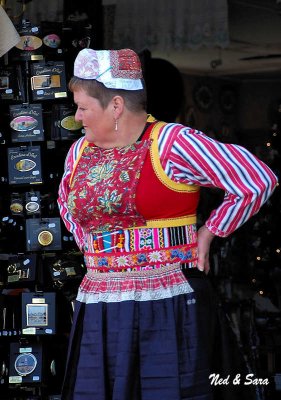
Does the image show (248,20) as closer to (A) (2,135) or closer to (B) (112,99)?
(A) (2,135)

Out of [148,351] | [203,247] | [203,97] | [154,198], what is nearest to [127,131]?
[154,198]

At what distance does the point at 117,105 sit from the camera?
10.4 feet

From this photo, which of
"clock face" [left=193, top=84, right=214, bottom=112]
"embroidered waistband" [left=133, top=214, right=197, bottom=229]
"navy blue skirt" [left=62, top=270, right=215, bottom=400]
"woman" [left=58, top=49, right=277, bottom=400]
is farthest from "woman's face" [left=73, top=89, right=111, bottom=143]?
"clock face" [left=193, top=84, right=214, bottom=112]

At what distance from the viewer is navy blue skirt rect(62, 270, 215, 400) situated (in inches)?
120

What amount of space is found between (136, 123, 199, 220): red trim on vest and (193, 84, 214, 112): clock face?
17.0 ft

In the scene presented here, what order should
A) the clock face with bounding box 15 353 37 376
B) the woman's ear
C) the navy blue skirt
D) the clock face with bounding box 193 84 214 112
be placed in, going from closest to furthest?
the navy blue skirt < the woman's ear < the clock face with bounding box 15 353 37 376 < the clock face with bounding box 193 84 214 112

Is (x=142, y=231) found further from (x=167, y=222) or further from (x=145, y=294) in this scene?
(x=145, y=294)

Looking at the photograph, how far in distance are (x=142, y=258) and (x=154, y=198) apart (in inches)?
8.9

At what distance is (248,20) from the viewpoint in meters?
7.09

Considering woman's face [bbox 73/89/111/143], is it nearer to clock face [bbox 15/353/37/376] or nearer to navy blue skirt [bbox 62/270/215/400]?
navy blue skirt [bbox 62/270/215/400]

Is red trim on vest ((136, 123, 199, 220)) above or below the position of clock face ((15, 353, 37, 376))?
above

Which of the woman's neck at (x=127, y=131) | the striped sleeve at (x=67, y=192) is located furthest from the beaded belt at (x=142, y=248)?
the woman's neck at (x=127, y=131)

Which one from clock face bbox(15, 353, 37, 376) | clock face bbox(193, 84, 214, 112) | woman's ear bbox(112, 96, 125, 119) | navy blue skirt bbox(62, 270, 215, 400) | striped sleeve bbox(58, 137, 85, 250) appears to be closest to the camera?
navy blue skirt bbox(62, 270, 215, 400)

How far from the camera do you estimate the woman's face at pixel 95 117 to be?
317 centimetres
